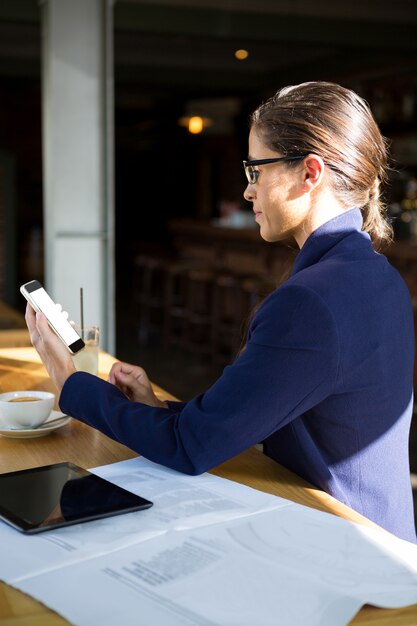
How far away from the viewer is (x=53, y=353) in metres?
→ 1.67

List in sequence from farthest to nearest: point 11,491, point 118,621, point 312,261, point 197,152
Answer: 1. point 197,152
2. point 312,261
3. point 11,491
4. point 118,621

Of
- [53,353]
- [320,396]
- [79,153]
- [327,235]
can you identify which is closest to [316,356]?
[320,396]

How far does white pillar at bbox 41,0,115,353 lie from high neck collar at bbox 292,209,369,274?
3.07 metres

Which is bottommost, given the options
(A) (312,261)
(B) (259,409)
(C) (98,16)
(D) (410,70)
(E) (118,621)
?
(E) (118,621)

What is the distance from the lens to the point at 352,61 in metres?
9.80

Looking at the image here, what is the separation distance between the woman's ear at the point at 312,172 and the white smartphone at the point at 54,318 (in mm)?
547

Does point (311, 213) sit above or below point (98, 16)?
below

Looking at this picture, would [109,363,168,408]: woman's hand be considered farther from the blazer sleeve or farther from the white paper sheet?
the white paper sheet

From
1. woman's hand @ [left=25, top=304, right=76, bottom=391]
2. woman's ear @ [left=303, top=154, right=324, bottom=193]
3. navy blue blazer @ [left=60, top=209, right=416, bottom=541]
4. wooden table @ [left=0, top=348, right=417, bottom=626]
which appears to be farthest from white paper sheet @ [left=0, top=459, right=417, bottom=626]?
woman's ear @ [left=303, top=154, right=324, bottom=193]

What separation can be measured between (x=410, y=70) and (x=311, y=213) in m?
8.17

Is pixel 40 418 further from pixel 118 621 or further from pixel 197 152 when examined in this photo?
pixel 197 152

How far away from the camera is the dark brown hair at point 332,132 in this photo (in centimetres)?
152

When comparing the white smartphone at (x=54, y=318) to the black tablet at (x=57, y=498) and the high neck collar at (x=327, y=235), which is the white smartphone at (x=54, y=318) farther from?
the high neck collar at (x=327, y=235)

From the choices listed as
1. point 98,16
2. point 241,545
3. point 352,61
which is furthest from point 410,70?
point 241,545
